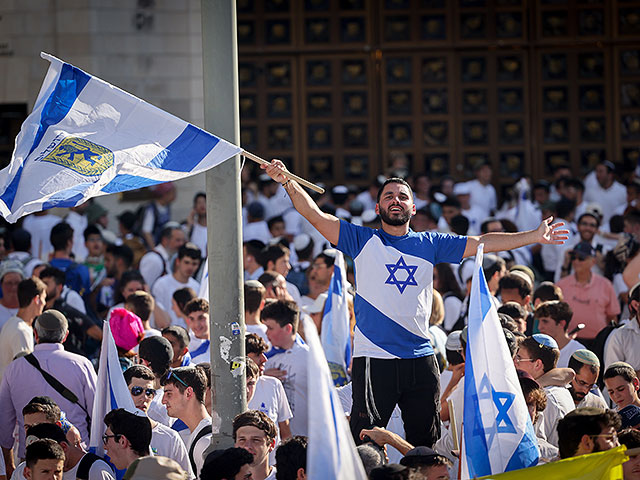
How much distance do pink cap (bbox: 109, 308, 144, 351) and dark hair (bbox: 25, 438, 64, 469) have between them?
7.66 feet

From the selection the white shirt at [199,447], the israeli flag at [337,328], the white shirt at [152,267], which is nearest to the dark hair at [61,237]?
the white shirt at [152,267]

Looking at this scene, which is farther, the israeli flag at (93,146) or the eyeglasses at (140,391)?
the eyeglasses at (140,391)

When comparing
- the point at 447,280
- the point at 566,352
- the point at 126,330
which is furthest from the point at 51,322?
the point at 447,280

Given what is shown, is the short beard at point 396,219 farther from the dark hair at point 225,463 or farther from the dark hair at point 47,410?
the dark hair at point 47,410

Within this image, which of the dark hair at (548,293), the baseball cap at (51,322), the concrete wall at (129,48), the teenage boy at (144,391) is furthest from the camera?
the concrete wall at (129,48)

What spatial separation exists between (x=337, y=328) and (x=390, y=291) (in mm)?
2342

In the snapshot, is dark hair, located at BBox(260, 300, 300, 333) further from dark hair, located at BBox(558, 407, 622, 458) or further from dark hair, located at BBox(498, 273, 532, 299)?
dark hair, located at BBox(558, 407, 622, 458)

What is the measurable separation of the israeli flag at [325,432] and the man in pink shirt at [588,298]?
557 cm

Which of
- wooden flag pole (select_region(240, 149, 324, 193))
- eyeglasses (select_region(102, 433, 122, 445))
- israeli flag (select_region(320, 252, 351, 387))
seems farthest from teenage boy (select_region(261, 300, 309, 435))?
eyeglasses (select_region(102, 433, 122, 445))

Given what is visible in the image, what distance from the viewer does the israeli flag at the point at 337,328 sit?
28.5ft

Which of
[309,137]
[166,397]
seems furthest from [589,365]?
[309,137]

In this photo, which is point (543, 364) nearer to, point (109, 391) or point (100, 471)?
point (109, 391)

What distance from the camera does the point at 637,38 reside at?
18328 millimetres

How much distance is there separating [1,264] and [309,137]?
339 inches
